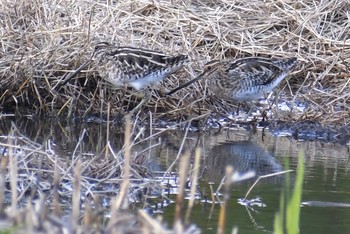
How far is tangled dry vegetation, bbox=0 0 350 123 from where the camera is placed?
28.5ft

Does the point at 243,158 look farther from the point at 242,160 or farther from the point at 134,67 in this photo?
the point at 134,67

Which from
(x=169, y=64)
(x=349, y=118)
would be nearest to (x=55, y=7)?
(x=169, y=64)

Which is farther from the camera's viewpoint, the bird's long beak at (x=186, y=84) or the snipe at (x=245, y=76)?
the snipe at (x=245, y=76)

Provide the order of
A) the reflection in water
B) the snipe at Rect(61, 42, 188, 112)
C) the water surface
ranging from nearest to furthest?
1. the water surface
2. the reflection in water
3. the snipe at Rect(61, 42, 188, 112)

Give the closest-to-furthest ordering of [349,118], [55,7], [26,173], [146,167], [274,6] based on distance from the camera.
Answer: [26,173] < [146,167] < [349,118] < [55,7] < [274,6]

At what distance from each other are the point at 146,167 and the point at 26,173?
0.77 m

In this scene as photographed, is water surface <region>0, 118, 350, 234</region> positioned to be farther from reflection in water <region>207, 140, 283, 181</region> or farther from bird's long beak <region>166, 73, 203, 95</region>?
bird's long beak <region>166, 73, 203, 95</region>

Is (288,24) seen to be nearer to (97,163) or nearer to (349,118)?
(349,118)

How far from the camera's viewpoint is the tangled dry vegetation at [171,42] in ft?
28.5

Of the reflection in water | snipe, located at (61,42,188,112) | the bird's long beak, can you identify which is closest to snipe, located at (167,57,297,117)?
the bird's long beak

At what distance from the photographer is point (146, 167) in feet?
19.5

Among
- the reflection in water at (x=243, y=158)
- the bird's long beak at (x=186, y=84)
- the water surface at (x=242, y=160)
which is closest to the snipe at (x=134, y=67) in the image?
the bird's long beak at (x=186, y=84)

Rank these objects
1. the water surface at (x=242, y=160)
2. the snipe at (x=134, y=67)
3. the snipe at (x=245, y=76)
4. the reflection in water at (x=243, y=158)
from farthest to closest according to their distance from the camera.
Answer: the snipe at (x=245, y=76) < the snipe at (x=134, y=67) < the reflection in water at (x=243, y=158) < the water surface at (x=242, y=160)

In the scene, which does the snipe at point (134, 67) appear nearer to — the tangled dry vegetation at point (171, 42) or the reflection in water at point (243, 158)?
the tangled dry vegetation at point (171, 42)
